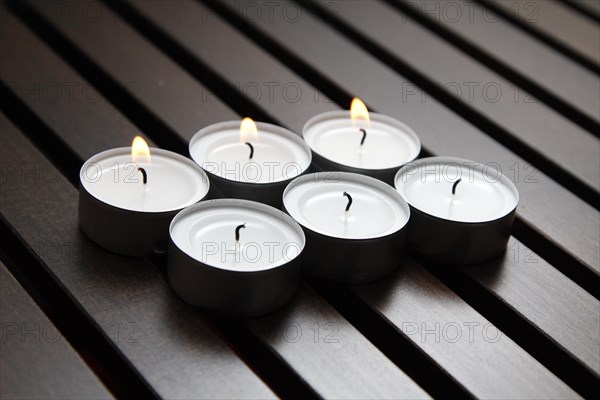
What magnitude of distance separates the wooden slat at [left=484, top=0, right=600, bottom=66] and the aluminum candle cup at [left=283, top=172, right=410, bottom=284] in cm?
63

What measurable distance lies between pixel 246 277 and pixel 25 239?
0.91 ft

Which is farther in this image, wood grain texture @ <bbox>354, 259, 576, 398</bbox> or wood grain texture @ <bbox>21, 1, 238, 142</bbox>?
wood grain texture @ <bbox>21, 1, 238, 142</bbox>

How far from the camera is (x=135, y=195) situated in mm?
1014

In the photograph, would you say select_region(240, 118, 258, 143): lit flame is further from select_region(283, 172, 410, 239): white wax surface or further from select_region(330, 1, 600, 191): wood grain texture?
select_region(330, 1, 600, 191): wood grain texture

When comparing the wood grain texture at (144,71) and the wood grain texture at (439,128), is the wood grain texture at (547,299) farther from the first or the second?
the wood grain texture at (144,71)

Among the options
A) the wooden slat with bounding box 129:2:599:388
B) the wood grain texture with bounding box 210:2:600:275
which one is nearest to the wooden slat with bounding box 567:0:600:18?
the wood grain texture with bounding box 210:2:600:275

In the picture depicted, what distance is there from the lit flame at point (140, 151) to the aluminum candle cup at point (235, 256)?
0.40 ft

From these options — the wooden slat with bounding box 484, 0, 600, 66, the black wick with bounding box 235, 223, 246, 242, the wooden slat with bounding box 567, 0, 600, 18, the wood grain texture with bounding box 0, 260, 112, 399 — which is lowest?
the wood grain texture with bounding box 0, 260, 112, 399

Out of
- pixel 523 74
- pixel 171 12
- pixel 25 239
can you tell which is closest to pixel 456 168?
pixel 523 74

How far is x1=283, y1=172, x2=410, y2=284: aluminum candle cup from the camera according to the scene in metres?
0.96

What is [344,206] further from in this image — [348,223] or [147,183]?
[147,183]

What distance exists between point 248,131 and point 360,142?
0.46ft

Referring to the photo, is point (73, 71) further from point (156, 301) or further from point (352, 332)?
point (352, 332)

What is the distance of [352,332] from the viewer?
3.04 ft
